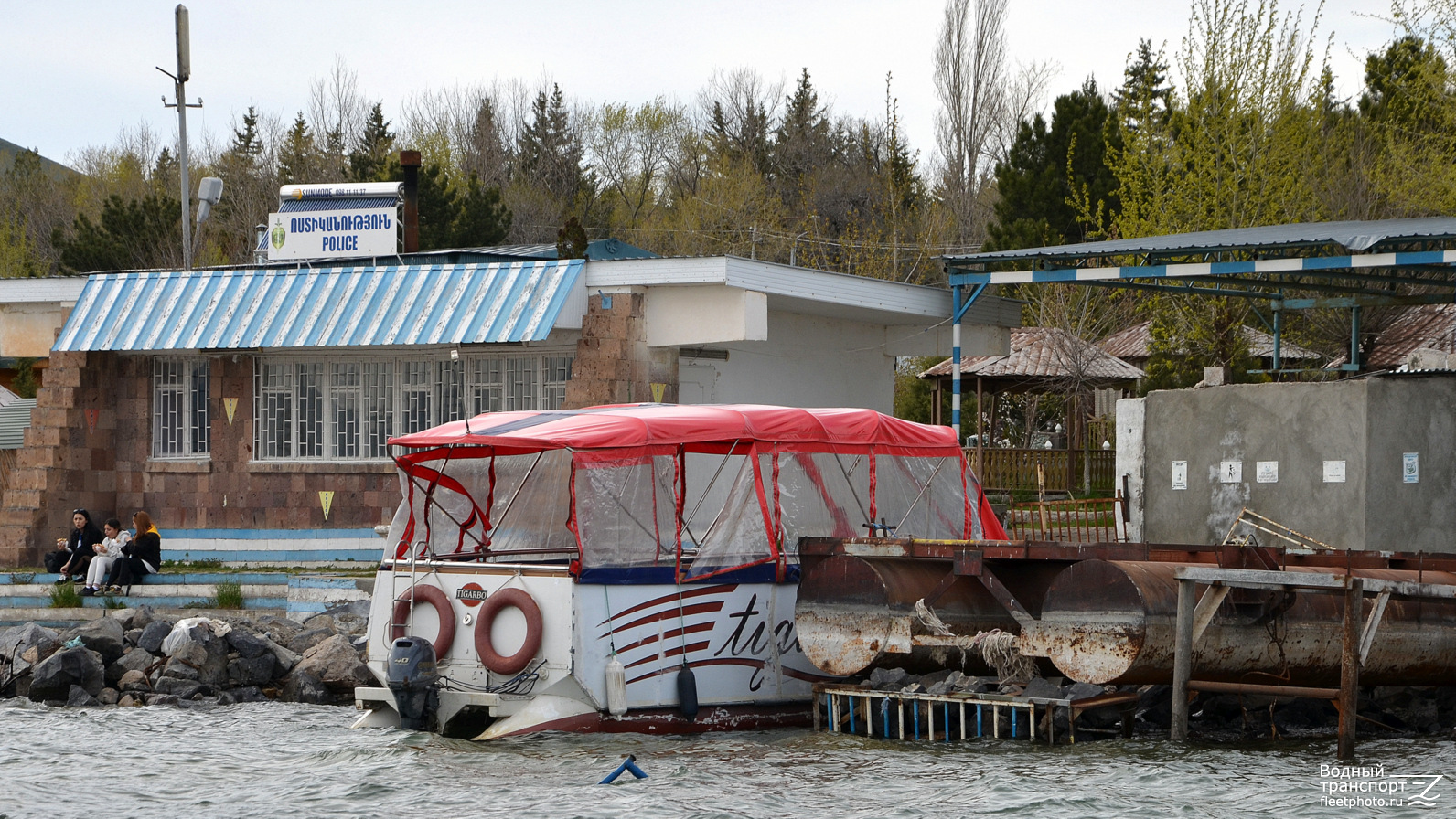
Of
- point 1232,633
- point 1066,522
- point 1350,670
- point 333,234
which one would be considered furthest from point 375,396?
point 1350,670

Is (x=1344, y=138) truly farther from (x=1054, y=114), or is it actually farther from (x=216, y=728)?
(x=216, y=728)

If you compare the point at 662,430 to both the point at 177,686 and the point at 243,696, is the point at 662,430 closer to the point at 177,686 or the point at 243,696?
the point at 243,696

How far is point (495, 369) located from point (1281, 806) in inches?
572

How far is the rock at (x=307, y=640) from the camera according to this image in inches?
752

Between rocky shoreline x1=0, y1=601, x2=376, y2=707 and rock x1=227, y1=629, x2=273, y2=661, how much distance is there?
0.01 meters

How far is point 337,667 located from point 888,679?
6920 mm

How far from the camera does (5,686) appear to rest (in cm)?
1789

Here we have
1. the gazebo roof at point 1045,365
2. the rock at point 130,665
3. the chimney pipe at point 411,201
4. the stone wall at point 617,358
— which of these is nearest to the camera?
the rock at point 130,665

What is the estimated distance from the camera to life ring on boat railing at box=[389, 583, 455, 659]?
13.9 metres

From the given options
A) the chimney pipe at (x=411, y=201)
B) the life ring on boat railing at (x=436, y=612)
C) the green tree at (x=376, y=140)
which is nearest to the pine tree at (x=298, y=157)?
the green tree at (x=376, y=140)

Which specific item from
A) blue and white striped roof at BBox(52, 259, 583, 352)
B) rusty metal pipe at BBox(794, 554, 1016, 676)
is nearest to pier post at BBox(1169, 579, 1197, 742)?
rusty metal pipe at BBox(794, 554, 1016, 676)

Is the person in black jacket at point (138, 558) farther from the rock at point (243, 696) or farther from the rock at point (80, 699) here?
the rock at point (243, 696)

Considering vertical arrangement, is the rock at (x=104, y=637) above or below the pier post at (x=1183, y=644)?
below

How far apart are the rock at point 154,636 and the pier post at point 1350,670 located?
1266cm
